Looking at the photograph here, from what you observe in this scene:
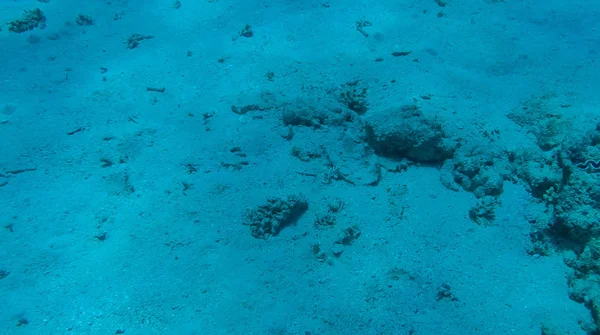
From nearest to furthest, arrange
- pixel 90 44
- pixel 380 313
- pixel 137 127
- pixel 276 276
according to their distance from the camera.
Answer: pixel 380 313 → pixel 276 276 → pixel 137 127 → pixel 90 44

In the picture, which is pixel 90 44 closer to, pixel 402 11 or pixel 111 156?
pixel 111 156

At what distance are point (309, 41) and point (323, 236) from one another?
3.43 meters

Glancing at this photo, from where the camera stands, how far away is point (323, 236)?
3.30m

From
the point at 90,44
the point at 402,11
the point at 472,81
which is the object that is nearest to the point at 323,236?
the point at 472,81

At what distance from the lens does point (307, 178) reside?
3727 millimetres

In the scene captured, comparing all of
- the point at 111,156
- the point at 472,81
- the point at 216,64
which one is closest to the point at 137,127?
the point at 111,156

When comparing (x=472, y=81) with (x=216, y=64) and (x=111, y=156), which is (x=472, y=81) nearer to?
(x=216, y=64)

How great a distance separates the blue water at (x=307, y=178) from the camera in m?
2.87

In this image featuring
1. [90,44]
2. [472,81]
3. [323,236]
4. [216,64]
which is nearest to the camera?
[323,236]

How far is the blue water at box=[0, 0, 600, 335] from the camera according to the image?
2.87 meters

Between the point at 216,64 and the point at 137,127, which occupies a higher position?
the point at 216,64

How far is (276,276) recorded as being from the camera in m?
3.03

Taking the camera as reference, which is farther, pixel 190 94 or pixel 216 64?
pixel 216 64

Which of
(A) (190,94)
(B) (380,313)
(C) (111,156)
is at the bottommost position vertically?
(B) (380,313)
